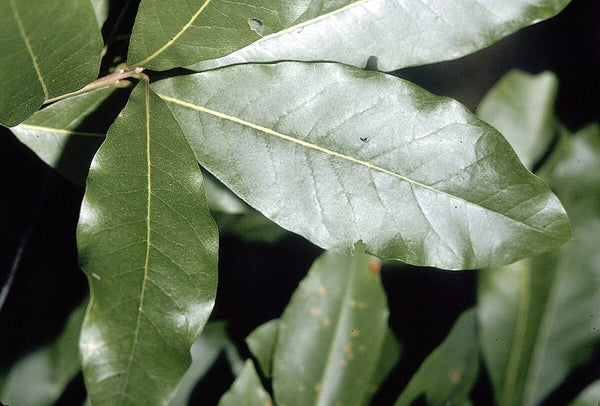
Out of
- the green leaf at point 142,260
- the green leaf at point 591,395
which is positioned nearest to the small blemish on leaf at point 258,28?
the green leaf at point 142,260

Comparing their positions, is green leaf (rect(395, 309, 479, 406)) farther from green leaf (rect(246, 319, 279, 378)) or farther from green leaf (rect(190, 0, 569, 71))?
green leaf (rect(190, 0, 569, 71))

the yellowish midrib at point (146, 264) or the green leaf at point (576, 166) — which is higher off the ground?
the yellowish midrib at point (146, 264)

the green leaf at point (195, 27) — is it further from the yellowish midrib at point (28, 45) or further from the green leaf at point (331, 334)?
the green leaf at point (331, 334)

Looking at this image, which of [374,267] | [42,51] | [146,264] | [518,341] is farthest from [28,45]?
[518,341]

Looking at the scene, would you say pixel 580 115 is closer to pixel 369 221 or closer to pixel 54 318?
pixel 369 221

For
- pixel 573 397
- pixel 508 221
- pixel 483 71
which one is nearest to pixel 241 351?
pixel 508 221

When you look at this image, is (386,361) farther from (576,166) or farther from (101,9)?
(101,9)
